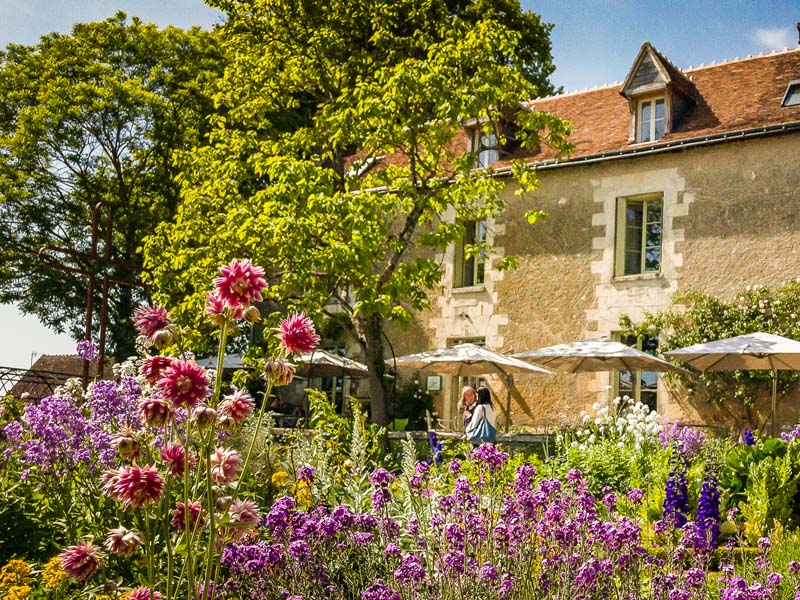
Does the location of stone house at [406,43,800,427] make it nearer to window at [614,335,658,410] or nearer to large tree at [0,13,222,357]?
window at [614,335,658,410]

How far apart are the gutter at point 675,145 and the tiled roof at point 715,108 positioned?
0.11 metres

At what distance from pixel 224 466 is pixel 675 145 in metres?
14.5

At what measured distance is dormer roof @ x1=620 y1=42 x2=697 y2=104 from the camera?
54.3ft

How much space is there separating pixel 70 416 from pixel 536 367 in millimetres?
10843

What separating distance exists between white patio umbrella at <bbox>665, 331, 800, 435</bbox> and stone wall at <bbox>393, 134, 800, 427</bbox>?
198cm

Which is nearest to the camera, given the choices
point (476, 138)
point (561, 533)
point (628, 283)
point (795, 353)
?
point (561, 533)

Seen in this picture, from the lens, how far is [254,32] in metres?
16.6

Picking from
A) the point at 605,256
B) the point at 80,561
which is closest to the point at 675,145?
the point at 605,256

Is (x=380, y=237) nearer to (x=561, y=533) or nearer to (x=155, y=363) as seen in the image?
(x=561, y=533)

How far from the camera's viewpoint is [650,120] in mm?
16969

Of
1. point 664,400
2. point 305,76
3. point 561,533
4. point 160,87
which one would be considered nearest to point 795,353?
point 664,400

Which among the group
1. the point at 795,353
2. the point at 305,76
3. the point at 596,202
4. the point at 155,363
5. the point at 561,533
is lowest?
the point at 561,533

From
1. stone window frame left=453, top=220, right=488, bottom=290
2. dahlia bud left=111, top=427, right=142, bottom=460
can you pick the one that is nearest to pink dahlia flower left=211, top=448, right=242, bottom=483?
dahlia bud left=111, top=427, right=142, bottom=460

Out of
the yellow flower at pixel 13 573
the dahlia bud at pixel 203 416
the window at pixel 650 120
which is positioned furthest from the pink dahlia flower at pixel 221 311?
the window at pixel 650 120
